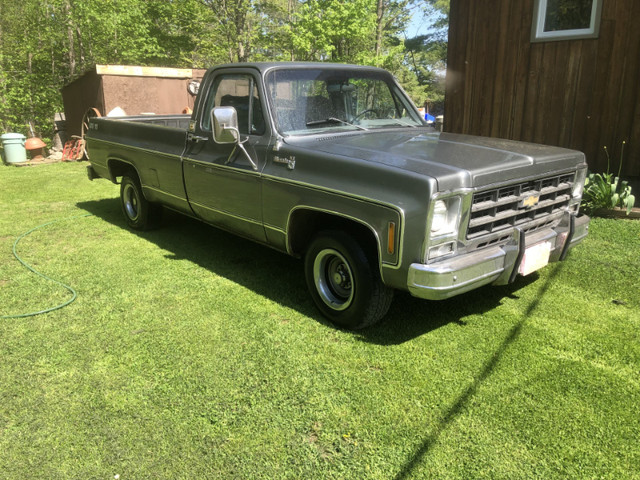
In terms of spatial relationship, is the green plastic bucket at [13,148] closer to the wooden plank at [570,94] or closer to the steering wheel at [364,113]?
the steering wheel at [364,113]

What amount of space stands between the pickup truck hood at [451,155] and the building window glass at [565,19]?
3870mm

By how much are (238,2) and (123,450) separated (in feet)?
68.6

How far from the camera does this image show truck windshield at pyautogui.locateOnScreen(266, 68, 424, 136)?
4133 mm


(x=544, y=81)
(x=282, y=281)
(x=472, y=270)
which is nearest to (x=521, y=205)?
(x=472, y=270)

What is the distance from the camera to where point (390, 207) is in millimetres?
3080

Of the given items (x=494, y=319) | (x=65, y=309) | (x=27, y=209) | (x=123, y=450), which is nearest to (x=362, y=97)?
(x=494, y=319)

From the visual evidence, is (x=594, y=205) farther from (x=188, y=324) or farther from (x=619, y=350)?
(x=188, y=324)

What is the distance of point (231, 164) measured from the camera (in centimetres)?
436

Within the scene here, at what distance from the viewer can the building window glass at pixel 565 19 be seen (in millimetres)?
6816

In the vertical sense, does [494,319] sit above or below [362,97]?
below

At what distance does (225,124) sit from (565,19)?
5.73 meters

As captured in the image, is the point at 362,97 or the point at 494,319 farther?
the point at 362,97

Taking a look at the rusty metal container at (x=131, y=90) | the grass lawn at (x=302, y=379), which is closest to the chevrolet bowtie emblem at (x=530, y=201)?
the grass lawn at (x=302, y=379)

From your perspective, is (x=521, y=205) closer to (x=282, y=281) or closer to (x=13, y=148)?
(x=282, y=281)
